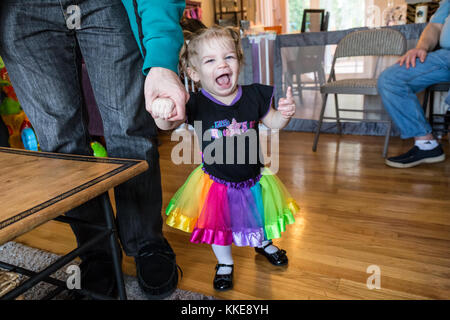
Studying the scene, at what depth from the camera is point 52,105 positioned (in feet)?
2.85

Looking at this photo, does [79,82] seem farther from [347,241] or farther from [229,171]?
[347,241]

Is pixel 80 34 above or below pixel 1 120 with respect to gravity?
above

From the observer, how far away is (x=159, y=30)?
69cm

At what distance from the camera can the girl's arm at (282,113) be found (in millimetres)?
900

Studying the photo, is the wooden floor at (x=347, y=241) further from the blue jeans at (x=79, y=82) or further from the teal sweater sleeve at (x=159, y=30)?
the teal sweater sleeve at (x=159, y=30)

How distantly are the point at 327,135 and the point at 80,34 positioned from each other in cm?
217

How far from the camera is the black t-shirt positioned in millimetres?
965

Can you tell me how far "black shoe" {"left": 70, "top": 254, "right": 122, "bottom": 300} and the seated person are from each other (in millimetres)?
1624

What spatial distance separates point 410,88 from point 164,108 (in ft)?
5.90

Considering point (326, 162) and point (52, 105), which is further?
point (326, 162)

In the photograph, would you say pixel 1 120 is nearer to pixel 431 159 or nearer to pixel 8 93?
pixel 8 93

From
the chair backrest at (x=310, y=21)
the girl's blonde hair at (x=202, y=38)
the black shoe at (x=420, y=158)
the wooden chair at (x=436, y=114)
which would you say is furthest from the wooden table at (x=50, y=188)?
the chair backrest at (x=310, y=21)

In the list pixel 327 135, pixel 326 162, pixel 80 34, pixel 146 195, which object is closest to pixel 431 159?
pixel 326 162

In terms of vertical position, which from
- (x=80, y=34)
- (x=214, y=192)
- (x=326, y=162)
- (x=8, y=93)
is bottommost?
(x=326, y=162)
